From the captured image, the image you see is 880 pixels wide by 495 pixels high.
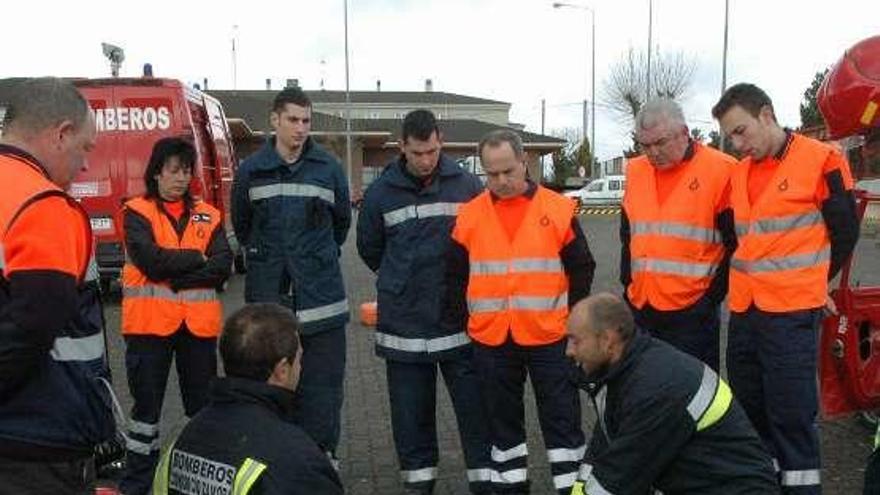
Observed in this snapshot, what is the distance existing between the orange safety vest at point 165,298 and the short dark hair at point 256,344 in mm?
2218

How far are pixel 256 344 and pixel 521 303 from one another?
204 cm

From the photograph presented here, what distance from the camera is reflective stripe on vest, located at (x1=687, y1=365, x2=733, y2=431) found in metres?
3.06

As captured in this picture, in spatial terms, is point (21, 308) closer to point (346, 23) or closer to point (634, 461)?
point (634, 461)

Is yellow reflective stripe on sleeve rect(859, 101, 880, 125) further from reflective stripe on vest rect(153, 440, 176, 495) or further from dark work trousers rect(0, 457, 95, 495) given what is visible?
dark work trousers rect(0, 457, 95, 495)

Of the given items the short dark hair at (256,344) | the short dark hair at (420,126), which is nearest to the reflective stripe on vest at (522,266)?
the short dark hair at (420,126)

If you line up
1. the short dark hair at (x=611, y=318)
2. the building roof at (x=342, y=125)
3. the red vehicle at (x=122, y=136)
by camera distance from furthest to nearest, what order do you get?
the building roof at (x=342, y=125) → the red vehicle at (x=122, y=136) → the short dark hair at (x=611, y=318)

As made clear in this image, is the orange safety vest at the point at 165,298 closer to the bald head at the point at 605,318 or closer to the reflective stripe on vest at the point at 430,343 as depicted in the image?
the reflective stripe on vest at the point at 430,343

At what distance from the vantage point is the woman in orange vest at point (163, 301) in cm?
483

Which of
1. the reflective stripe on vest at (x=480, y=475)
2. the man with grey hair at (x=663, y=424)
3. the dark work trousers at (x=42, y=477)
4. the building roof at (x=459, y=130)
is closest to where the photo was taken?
the dark work trousers at (x=42, y=477)

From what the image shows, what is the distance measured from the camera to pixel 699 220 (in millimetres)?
4582

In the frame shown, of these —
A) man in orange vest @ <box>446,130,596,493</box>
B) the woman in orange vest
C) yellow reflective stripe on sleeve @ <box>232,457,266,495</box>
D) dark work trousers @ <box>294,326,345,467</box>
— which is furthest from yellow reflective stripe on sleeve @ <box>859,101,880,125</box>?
yellow reflective stripe on sleeve @ <box>232,457,266,495</box>

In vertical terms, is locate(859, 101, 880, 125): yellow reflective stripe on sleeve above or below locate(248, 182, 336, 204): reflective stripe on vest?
above

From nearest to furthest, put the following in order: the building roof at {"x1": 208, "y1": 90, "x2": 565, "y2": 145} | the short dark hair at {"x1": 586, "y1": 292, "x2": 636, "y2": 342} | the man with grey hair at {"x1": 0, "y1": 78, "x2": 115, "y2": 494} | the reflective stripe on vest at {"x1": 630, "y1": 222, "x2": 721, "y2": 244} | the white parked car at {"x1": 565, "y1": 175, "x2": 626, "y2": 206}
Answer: the man with grey hair at {"x1": 0, "y1": 78, "x2": 115, "y2": 494} → the short dark hair at {"x1": 586, "y1": 292, "x2": 636, "y2": 342} → the reflective stripe on vest at {"x1": 630, "y1": 222, "x2": 721, "y2": 244} → the white parked car at {"x1": 565, "y1": 175, "x2": 626, "y2": 206} → the building roof at {"x1": 208, "y1": 90, "x2": 565, "y2": 145}

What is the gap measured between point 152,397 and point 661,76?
4569 centimetres
